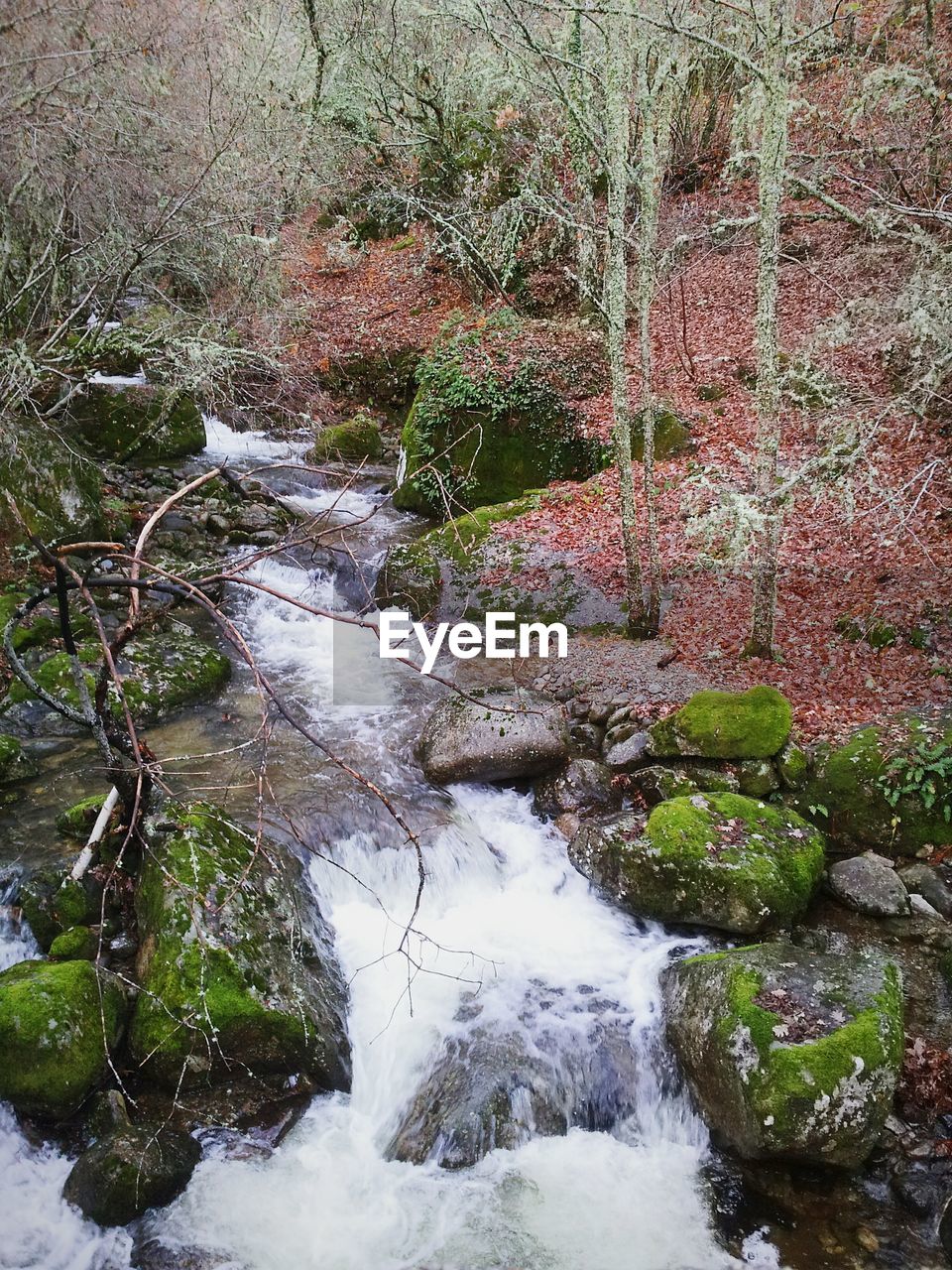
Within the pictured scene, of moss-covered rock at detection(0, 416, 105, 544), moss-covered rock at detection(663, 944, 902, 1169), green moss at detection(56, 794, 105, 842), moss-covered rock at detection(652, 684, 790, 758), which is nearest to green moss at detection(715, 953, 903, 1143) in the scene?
moss-covered rock at detection(663, 944, 902, 1169)

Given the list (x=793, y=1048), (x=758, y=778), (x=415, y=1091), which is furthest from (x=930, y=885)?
(x=415, y=1091)

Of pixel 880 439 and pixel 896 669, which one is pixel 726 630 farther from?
pixel 880 439

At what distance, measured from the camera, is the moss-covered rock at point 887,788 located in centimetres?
638

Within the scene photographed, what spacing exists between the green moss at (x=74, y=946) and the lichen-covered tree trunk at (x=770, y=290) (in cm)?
610

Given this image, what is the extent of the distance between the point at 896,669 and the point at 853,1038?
404 cm

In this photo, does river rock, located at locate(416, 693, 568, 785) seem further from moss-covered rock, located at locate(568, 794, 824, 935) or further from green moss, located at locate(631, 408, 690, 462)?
green moss, located at locate(631, 408, 690, 462)

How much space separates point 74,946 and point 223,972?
1060 mm

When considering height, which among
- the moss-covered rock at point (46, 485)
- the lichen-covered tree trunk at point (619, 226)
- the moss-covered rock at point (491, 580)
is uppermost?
the lichen-covered tree trunk at point (619, 226)

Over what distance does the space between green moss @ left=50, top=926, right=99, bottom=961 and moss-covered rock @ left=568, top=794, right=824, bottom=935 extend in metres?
4.02

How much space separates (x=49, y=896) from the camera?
17.7ft

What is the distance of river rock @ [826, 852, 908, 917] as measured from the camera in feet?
20.0

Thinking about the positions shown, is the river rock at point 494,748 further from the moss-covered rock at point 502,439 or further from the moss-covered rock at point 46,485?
the moss-covered rock at point 46,485

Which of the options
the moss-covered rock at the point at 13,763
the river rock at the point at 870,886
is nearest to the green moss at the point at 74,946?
the moss-covered rock at the point at 13,763

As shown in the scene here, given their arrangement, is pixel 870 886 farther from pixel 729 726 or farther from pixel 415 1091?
pixel 415 1091
